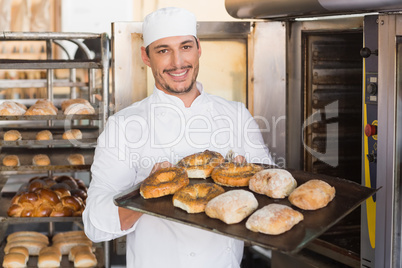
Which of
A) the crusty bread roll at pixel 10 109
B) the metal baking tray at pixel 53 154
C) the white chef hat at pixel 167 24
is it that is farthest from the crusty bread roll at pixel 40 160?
the white chef hat at pixel 167 24

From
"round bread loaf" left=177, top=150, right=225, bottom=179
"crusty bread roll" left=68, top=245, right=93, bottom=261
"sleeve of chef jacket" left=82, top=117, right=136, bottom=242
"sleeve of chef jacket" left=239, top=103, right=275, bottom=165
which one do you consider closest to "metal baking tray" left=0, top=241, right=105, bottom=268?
"crusty bread roll" left=68, top=245, right=93, bottom=261

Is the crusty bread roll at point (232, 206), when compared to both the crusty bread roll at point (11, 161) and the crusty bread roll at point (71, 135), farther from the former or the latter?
the crusty bread roll at point (11, 161)

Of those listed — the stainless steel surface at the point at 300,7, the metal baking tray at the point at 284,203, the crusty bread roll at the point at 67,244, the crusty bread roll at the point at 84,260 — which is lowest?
the crusty bread roll at the point at 84,260

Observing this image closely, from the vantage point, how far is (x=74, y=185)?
3.50 metres

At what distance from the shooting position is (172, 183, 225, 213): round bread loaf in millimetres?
1594

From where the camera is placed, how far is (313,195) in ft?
5.12

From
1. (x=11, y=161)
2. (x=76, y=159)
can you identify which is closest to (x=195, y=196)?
(x=76, y=159)

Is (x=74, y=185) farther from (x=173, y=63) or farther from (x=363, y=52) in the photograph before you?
(x=363, y=52)

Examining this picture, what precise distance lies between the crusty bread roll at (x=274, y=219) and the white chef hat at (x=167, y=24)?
0.96 metres

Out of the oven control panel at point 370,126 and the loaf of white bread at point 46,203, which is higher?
the oven control panel at point 370,126

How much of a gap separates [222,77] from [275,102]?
36 cm

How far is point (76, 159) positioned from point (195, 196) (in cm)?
157

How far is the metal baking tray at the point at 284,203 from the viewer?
136cm

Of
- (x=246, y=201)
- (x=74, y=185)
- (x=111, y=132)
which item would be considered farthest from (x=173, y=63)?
(x=74, y=185)
